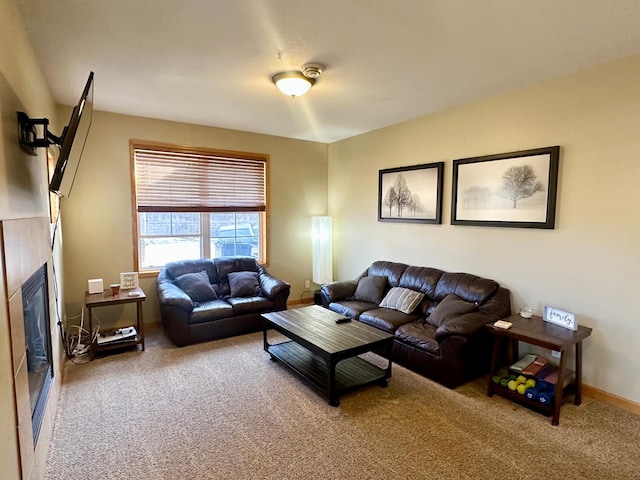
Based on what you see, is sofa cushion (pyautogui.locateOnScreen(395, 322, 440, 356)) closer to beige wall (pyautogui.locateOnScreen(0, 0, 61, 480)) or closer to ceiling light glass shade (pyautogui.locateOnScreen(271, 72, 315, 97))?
ceiling light glass shade (pyautogui.locateOnScreen(271, 72, 315, 97))

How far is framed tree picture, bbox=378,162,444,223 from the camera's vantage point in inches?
157

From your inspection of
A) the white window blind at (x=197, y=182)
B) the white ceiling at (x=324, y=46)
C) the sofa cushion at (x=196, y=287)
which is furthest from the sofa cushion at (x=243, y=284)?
the white ceiling at (x=324, y=46)

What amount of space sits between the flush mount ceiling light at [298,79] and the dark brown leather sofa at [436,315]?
2318 millimetres

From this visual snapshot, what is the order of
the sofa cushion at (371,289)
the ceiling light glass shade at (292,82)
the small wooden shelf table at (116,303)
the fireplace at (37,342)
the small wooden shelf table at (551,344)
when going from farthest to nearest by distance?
1. the sofa cushion at (371,289)
2. the small wooden shelf table at (116,303)
3. the ceiling light glass shade at (292,82)
4. the small wooden shelf table at (551,344)
5. the fireplace at (37,342)

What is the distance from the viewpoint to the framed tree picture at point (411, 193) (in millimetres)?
4000

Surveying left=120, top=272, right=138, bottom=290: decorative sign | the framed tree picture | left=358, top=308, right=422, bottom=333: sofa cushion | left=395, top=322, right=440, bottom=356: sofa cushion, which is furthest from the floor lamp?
left=120, top=272, right=138, bottom=290: decorative sign

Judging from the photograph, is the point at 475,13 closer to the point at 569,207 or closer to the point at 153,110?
the point at 569,207

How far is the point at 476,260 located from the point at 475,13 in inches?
92.2

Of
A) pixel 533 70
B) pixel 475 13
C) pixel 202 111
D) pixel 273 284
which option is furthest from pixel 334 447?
pixel 202 111

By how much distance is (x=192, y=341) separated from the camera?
3.80 metres

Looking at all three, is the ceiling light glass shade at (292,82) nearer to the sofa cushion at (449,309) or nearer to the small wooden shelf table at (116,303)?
the sofa cushion at (449,309)

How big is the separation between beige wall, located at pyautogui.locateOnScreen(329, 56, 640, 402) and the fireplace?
11.9 feet

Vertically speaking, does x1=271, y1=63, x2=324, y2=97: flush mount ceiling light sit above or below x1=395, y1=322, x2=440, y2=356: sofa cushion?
above

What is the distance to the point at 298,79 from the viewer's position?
112 inches
